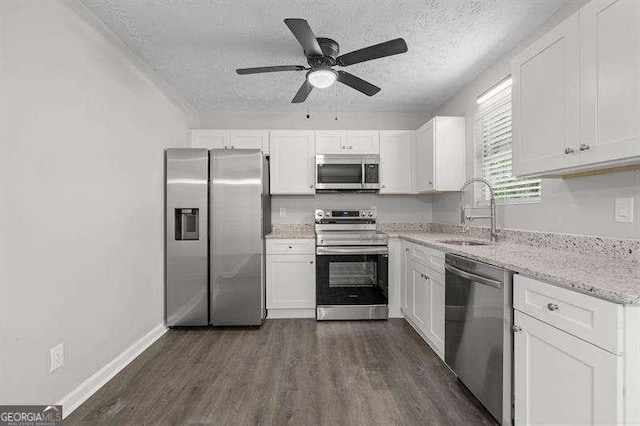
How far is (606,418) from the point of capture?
1.03 m

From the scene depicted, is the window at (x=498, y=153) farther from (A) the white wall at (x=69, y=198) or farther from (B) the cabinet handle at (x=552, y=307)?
(A) the white wall at (x=69, y=198)

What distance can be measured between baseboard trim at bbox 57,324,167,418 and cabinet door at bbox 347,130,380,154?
9.43ft

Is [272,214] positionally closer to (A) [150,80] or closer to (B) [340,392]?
(A) [150,80]

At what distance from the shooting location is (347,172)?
142 inches

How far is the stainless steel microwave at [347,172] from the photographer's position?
3582 mm

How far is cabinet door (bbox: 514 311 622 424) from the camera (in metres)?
1.03

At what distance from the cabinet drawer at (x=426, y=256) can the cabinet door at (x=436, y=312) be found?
0.07 meters

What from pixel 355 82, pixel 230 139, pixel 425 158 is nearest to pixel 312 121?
pixel 230 139

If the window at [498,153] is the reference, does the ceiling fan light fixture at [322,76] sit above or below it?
above

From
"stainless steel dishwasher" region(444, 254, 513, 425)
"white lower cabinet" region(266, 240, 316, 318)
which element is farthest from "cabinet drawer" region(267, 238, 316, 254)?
"stainless steel dishwasher" region(444, 254, 513, 425)

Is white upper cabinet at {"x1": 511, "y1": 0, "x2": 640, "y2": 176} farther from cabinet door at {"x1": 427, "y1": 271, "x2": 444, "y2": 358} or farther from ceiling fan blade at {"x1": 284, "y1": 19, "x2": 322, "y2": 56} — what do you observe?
ceiling fan blade at {"x1": 284, "y1": 19, "x2": 322, "y2": 56}

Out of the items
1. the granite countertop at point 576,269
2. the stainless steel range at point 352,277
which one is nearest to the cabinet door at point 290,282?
the stainless steel range at point 352,277

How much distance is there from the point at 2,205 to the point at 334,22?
216 cm

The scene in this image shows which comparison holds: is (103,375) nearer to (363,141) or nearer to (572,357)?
(572,357)
